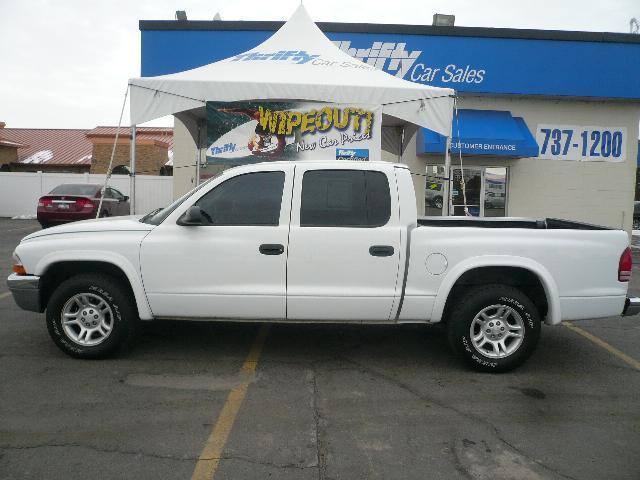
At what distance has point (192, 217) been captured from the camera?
4.50m

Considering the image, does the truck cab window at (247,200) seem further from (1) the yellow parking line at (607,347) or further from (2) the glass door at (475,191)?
(2) the glass door at (475,191)

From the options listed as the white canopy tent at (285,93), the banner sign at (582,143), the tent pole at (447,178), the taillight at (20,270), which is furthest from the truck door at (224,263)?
the banner sign at (582,143)

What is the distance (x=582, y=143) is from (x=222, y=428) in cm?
1463

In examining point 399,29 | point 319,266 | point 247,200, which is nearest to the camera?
point 319,266

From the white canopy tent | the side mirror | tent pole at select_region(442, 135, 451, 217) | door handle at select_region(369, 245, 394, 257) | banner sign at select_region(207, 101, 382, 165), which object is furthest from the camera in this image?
banner sign at select_region(207, 101, 382, 165)

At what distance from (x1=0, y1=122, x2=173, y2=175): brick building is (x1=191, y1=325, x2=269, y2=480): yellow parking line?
2287 centimetres

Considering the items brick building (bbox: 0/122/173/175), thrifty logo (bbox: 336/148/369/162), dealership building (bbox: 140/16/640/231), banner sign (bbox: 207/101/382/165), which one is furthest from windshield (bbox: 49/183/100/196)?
thrifty logo (bbox: 336/148/369/162)

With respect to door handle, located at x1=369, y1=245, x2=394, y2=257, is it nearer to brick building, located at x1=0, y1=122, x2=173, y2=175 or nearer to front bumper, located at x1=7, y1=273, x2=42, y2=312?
front bumper, located at x1=7, y1=273, x2=42, y2=312

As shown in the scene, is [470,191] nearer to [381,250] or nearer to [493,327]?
[493,327]

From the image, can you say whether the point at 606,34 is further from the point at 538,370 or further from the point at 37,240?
the point at 37,240

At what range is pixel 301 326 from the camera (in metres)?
6.23

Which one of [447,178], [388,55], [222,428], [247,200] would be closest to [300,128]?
[447,178]

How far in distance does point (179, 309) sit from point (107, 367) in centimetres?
80

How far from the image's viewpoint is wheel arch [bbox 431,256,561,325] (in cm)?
461
